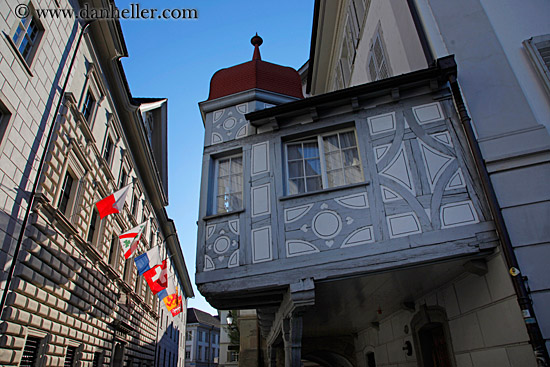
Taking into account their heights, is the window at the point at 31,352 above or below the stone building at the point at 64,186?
below

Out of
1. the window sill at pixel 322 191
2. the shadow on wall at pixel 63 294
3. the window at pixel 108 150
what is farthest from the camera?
the window at pixel 108 150

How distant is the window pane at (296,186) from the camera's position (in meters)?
7.20

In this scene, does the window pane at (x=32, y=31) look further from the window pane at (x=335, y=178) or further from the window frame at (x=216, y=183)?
the window pane at (x=335, y=178)

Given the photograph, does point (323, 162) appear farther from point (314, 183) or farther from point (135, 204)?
point (135, 204)

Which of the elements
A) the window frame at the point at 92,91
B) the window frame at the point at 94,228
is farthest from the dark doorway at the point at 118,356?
the window frame at the point at 92,91

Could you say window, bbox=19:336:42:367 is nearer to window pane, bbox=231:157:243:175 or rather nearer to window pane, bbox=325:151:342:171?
window pane, bbox=231:157:243:175

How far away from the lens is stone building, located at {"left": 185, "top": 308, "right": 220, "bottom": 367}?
201 feet

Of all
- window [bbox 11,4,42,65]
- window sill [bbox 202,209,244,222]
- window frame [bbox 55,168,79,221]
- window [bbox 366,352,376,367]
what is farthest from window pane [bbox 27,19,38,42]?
window [bbox 366,352,376,367]

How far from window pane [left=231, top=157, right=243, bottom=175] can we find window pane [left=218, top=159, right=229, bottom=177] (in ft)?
0.40

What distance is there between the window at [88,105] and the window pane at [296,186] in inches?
293

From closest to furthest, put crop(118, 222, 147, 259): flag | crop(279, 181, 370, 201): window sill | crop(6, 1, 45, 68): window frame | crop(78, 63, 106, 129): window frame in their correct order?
crop(279, 181, 370, 201): window sill, crop(6, 1, 45, 68): window frame, crop(118, 222, 147, 259): flag, crop(78, 63, 106, 129): window frame

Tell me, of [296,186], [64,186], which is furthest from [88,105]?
[296,186]

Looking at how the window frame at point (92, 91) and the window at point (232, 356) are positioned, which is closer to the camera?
the window frame at point (92, 91)

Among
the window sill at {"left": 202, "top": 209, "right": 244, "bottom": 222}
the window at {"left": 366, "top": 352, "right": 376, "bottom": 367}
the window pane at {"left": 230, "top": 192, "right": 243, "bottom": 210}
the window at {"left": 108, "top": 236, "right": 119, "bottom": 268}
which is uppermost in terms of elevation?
the window at {"left": 108, "top": 236, "right": 119, "bottom": 268}
